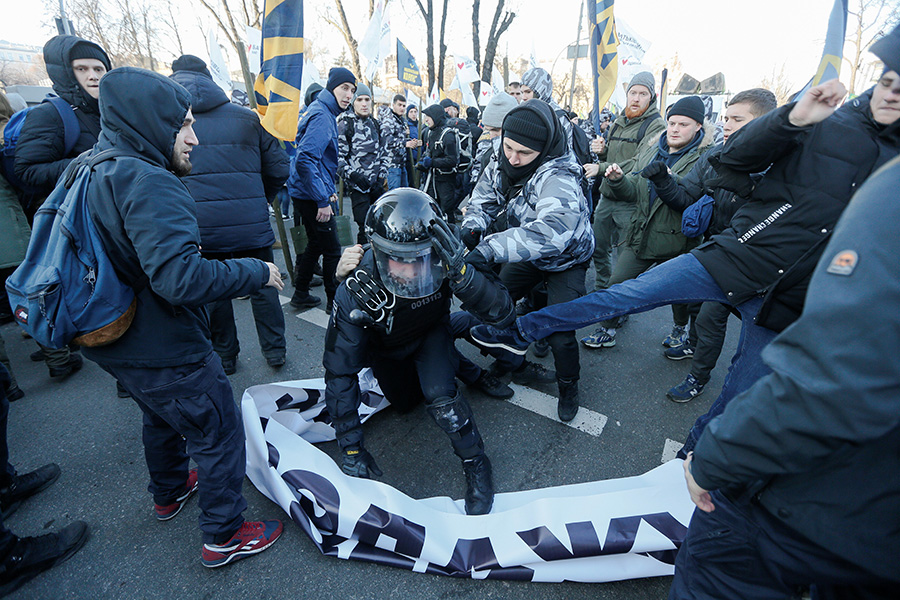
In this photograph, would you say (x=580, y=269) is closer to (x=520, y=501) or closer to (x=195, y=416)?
(x=520, y=501)

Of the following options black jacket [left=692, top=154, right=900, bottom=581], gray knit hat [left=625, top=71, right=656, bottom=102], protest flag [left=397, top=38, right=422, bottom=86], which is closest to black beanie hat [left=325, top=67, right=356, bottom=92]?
gray knit hat [left=625, top=71, right=656, bottom=102]

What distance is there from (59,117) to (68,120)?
4cm

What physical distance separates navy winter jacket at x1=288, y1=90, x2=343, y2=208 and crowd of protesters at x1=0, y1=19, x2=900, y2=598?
0.08 feet

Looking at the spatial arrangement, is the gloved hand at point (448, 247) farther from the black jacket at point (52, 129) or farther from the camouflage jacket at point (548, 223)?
the black jacket at point (52, 129)

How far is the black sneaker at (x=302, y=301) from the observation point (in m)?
4.45

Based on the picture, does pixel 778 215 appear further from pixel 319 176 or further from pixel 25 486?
pixel 25 486

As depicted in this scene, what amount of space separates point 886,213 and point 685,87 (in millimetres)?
21897

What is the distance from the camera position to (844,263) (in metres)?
0.73

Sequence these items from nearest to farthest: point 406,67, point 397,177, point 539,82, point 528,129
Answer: point 528,129 → point 539,82 → point 397,177 → point 406,67

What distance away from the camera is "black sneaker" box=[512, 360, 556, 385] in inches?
125

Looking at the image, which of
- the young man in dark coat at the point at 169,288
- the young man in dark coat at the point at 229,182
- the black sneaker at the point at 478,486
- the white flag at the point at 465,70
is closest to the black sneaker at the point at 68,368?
the young man in dark coat at the point at 229,182

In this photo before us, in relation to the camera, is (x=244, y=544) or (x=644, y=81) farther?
(x=644, y=81)

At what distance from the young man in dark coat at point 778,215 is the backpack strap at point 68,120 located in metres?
3.38

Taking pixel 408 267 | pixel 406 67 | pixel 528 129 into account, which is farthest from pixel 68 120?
pixel 406 67
